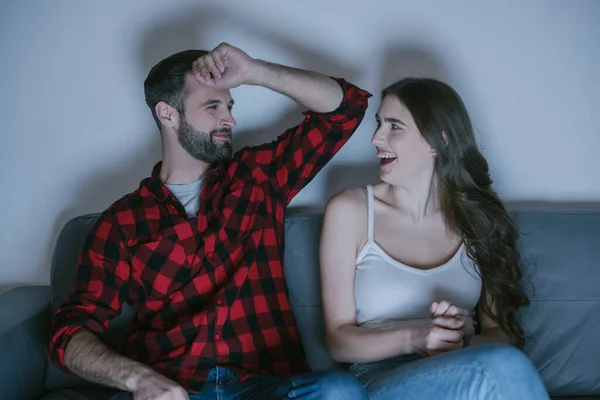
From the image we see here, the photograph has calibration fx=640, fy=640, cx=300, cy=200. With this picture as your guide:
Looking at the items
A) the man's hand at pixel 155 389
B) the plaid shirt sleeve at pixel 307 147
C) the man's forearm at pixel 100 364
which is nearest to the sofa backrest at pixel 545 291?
the plaid shirt sleeve at pixel 307 147

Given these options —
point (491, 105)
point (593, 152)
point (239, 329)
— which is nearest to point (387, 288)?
point (239, 329)

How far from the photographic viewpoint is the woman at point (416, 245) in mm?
1611

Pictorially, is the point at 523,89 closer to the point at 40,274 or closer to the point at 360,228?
the point at 360,228

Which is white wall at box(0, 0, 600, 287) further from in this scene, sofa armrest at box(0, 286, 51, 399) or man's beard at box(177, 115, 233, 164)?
sofa armrest at box(0, 286, 51, 399)

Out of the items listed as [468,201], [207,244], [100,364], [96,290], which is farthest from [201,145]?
[468,201]

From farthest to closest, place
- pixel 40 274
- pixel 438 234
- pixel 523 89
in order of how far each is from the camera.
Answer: pixel 40 274, pixel 523 89, pixel 438 234

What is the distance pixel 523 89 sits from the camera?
6.68 ft

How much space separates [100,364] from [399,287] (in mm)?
738

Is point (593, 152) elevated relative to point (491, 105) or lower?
lower

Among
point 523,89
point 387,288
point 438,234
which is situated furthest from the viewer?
point 523,89

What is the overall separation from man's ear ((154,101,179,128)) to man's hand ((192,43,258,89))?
0.13 metres

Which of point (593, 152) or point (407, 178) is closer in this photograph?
point (407, 178)

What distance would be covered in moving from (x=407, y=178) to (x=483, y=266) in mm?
305

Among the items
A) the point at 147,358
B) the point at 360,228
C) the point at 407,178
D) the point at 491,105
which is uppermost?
the point at 491,105
